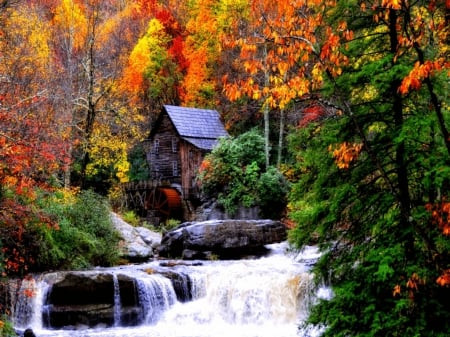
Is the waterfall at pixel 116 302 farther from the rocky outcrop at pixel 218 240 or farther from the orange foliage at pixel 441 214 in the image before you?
the orange foliage at pixel 441 214

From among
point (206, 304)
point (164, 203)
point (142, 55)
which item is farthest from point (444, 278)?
point (142, 55)

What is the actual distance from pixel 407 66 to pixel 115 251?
13.1 metres

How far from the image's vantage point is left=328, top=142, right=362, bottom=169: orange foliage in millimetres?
5832

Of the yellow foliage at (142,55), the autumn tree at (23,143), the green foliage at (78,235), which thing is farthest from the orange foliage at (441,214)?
the yellow foliage at (142,55)

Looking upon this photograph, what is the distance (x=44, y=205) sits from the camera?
1545 centimetres

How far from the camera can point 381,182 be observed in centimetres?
661

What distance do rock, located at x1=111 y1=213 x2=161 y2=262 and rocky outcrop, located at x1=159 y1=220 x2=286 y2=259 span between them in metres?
1.02

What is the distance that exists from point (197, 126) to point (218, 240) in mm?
13195

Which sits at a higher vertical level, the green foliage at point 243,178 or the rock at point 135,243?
the green foliage at point 243,178

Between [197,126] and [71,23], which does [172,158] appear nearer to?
[197,126]

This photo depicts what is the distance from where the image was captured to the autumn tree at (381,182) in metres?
5.32

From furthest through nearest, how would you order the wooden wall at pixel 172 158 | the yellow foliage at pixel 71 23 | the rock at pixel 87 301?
the wooden wall at pixel 172 158 < the yellow foliage at pixel 71 23 < the rock at pixel 87 301

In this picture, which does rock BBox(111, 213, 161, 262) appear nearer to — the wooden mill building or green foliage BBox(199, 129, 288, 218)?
green foliage BBox(199, 129, 288, 218)

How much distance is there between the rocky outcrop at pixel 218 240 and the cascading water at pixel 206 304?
13.0 ft
